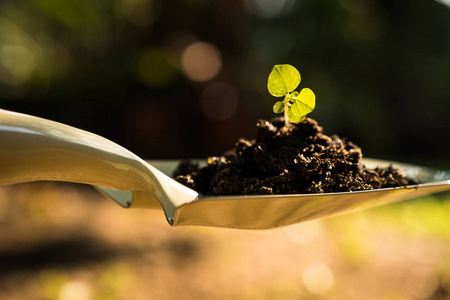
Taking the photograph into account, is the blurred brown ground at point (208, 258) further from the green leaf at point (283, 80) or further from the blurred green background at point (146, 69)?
the blurred green background at point (146, 69)

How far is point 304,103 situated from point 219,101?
7.89ft

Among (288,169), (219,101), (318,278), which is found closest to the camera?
(288,169)

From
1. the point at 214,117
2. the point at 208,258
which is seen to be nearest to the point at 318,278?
the point at 208,258

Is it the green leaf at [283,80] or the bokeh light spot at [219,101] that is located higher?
the green leaf at [283,80]

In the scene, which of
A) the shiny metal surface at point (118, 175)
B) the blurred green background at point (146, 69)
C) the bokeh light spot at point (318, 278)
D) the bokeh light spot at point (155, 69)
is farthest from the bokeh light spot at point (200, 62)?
the shiny metal surface at point (118, 175)

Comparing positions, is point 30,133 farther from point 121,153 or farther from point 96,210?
point 96,210

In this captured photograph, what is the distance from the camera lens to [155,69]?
3.17 m

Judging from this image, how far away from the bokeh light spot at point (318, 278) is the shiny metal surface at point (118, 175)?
1.01 meters

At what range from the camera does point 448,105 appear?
4.57 meters

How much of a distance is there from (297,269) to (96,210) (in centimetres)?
125

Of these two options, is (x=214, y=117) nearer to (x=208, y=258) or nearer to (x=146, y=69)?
(x=146, y=69)

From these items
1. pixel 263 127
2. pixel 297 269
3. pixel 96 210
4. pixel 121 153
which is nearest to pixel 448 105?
pixel 297 269

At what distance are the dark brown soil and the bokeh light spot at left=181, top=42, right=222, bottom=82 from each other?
7.89 feet

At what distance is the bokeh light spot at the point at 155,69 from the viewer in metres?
3.14
